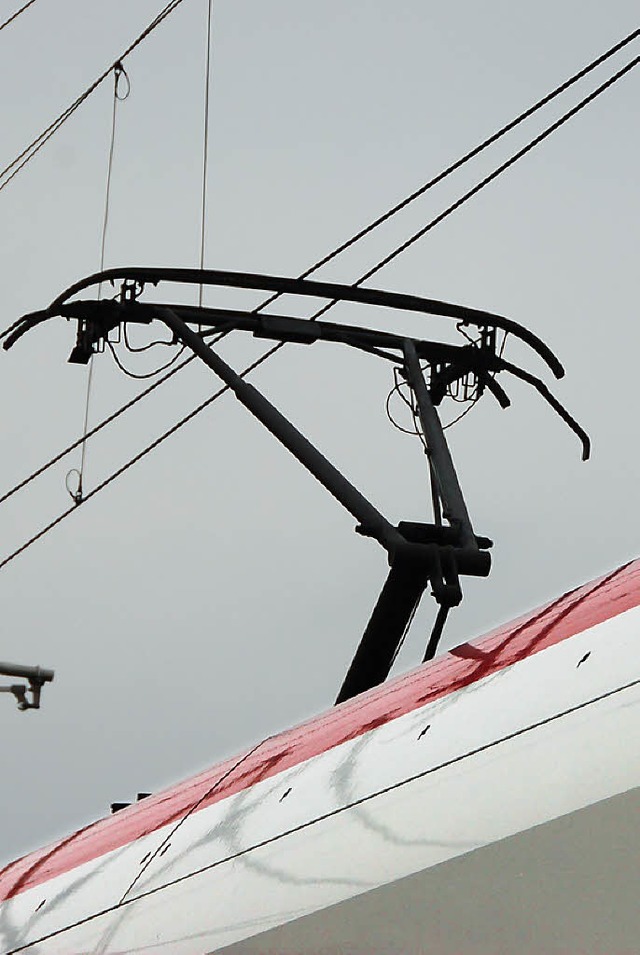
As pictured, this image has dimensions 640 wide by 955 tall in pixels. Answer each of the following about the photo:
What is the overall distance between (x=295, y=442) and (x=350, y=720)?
2.65 m

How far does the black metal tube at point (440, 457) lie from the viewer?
21.6 feet

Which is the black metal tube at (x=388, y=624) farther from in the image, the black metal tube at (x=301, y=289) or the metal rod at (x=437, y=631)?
the black metal tube at (x=301, y=289)

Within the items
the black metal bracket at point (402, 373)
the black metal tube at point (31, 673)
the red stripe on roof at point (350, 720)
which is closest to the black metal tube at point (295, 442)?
the black metal bracket at point (402, 373)

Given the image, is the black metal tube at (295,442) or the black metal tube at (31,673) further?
the black metal tube at (31,673)

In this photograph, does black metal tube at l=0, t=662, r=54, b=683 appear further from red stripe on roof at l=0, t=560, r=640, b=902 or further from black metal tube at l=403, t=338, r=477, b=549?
red stripe on roof at l=0, t=560, r=640, b=902

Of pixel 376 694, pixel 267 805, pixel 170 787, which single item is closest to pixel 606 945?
pixel 267 805

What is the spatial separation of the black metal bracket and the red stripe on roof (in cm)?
115

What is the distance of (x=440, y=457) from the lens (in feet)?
23.1

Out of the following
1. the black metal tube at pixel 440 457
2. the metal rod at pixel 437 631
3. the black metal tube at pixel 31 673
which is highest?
the black metal tube at pixel 31 673

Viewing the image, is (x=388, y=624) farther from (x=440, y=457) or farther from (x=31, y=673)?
(x=31, y=673)

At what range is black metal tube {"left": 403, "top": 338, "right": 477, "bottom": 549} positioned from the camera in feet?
21.6

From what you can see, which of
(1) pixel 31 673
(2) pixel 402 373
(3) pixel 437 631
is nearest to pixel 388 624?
(3) pixel 437 631

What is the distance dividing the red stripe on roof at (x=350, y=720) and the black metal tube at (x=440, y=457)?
59.7 inches

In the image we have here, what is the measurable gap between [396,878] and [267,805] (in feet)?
3.02
